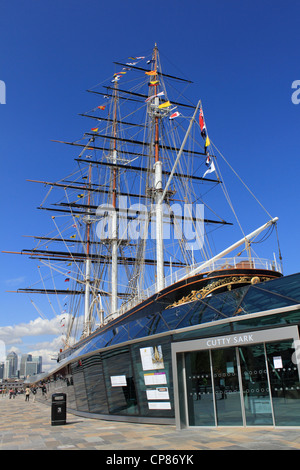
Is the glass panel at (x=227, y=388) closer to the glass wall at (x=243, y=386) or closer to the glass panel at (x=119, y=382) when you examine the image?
the glass wall at (x=243, y=386)

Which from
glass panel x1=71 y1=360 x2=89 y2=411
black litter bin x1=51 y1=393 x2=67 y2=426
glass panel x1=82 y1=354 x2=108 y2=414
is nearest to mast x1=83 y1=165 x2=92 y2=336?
glass panel x1=71 y1=360 x2=89 y2=411

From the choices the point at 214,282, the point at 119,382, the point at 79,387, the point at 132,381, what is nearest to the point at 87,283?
the point at 79,387

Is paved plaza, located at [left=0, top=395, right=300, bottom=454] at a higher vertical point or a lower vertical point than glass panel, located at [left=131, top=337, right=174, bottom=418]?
lower

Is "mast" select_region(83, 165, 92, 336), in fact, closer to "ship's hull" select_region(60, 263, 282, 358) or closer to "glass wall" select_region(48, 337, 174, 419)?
"ship's hull" select_region(60, 263, 282, 358)

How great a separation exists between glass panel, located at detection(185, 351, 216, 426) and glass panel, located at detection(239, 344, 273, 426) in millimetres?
1096

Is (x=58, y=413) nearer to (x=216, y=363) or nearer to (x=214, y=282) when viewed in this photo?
(x=216, y=363)

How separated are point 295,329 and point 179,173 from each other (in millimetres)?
22558

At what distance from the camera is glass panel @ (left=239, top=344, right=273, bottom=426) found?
8.85 metres

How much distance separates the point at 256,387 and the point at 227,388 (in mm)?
851

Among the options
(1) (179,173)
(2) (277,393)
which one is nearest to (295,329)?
(2) (277,393)

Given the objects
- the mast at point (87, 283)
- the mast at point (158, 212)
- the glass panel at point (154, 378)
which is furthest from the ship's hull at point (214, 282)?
the mast at point (87, 283)

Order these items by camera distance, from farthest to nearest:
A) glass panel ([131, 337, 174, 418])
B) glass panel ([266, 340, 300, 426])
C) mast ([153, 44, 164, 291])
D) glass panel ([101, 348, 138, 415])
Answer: mast ([153, 44, 164, 291]) < glass panel ([101, 348, 138, 415]) < glass panel ([131, 337, 174, 418]) < glass panel ([266, 340, 300, 426])

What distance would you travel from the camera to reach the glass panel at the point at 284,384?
8344 mm
